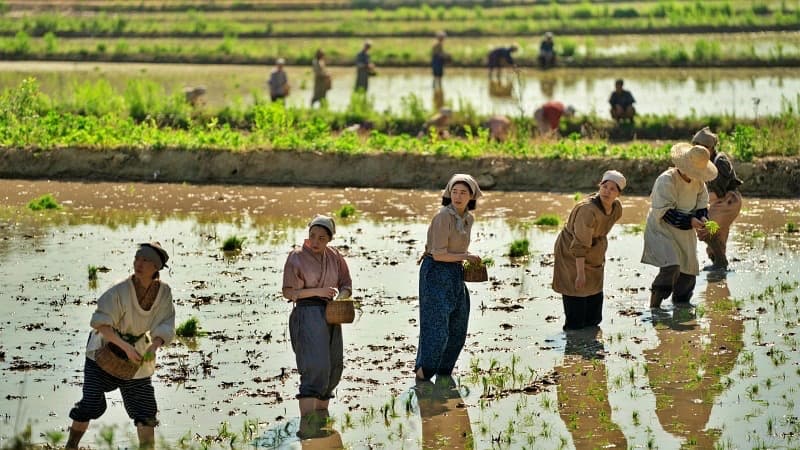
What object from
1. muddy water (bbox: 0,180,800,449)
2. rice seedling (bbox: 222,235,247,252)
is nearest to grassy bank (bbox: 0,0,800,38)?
muddy water (bbox: 0,180,800,449)

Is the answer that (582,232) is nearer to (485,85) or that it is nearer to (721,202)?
(721,202)

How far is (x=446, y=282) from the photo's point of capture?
11125 mm

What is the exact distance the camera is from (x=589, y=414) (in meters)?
10.3

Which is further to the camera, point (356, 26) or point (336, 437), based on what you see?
point (356, 26)

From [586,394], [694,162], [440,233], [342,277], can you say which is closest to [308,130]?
[694,162]

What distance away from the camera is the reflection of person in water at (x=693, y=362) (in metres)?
10.1

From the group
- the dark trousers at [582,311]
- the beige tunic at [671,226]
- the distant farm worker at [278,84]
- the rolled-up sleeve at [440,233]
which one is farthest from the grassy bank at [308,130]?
the rolled-up sleeve at [440,233]

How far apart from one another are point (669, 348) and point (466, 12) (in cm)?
3636

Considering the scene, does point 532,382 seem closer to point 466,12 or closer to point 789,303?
point 789,303

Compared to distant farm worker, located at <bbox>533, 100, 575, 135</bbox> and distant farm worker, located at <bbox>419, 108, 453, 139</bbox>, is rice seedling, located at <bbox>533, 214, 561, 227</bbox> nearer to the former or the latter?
Answer: distant farm worker, located at <bbox>419, 108, 453, 139</bbox>

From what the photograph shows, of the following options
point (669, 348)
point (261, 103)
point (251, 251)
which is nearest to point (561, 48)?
point (261, 103)

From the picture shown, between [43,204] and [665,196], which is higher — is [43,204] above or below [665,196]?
above

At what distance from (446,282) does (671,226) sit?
9.40 feet

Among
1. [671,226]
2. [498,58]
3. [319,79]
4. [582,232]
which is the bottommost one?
[582,232]
